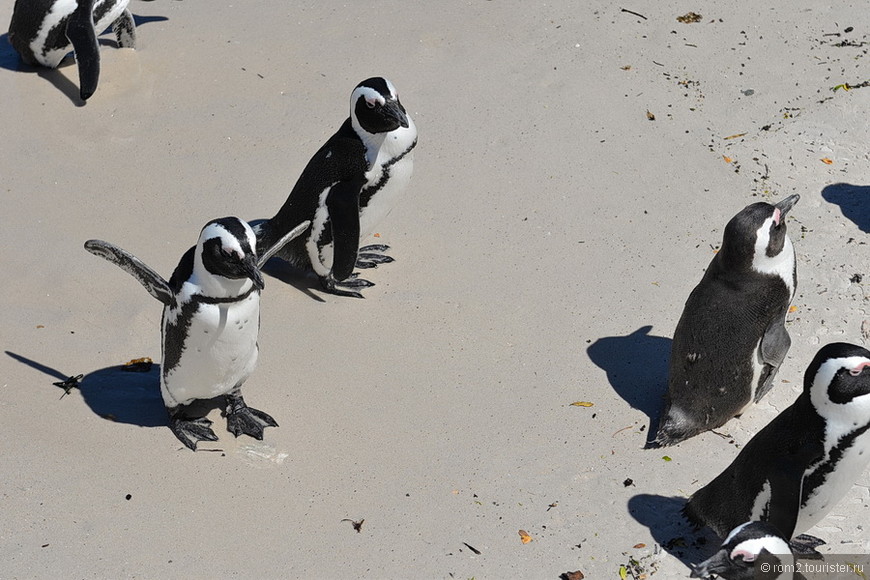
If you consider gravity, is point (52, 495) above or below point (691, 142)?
below

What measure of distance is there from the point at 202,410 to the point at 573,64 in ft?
12.6

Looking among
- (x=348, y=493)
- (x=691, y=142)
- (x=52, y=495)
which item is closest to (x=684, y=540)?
(x=348, y=493)

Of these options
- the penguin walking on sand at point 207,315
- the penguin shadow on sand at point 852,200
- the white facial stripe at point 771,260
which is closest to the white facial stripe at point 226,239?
the penguin walking on sand at point 207,315

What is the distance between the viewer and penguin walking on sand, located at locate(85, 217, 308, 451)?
13.3ft

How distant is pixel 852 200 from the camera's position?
6.17 metres

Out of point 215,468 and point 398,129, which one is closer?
point 215,468

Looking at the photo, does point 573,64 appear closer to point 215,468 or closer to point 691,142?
point 691,142

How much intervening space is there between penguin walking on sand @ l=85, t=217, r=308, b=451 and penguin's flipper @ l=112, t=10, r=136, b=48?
140 inches

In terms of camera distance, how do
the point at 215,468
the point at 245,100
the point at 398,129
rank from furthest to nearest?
the point at 245,100
the point at 398,129
the point at 215,468

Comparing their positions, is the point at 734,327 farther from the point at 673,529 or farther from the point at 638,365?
the point at 673,529

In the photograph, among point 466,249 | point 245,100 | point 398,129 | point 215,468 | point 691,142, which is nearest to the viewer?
point 215,468

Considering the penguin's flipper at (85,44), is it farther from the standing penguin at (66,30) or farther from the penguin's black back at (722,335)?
the penguin's black back at (722,335)

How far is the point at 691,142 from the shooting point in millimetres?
6637

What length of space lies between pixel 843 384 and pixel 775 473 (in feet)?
1.36
